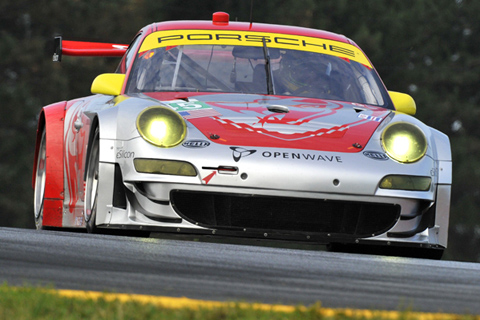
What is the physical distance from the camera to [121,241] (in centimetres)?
547

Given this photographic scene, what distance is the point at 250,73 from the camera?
7406 mm

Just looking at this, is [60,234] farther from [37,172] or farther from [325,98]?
[37,172]

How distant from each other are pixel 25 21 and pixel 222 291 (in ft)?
103

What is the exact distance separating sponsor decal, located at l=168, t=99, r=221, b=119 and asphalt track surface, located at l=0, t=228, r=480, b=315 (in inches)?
36.0

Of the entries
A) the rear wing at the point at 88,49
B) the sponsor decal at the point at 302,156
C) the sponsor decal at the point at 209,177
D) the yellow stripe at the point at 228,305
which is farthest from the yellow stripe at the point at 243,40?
the yellow stripe at the point at 228,305

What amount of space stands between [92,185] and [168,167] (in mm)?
808

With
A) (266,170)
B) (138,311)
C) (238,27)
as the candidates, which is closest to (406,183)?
(266,170)

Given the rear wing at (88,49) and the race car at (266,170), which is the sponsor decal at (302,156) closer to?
the race car at (266,170)

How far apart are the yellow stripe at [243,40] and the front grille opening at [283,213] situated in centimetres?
194

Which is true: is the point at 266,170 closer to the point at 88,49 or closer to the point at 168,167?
the point at 168,167

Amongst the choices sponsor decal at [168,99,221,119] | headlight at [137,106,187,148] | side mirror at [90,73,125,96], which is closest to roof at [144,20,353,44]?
side mirror at [90,73,125,96]

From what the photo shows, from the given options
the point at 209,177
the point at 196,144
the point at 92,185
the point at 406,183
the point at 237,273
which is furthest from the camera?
the point at 92,185

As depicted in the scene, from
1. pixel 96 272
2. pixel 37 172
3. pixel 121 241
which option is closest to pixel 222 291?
pixel 96 272

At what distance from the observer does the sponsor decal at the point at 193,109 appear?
20.6 feet
